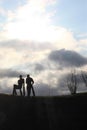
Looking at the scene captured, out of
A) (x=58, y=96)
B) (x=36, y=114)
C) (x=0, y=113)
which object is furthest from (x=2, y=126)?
(x=58, y=96)

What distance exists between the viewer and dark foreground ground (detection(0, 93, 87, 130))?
82.0 ft

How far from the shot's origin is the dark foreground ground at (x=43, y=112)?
82.0ft

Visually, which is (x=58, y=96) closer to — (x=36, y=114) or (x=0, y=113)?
(x=36, y=114)

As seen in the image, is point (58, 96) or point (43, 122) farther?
point (58, 96)

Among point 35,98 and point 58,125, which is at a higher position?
point 35,98

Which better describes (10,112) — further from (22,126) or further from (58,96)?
(58,96)

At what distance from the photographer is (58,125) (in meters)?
24.8

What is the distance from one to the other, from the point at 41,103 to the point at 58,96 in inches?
75.4

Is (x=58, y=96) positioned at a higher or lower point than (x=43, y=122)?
higher

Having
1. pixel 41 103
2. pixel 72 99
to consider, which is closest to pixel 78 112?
pixel 72 99

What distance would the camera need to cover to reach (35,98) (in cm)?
2795

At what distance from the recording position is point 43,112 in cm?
2636

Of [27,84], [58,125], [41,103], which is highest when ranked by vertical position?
[27,84]

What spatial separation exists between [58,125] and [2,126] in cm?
456
